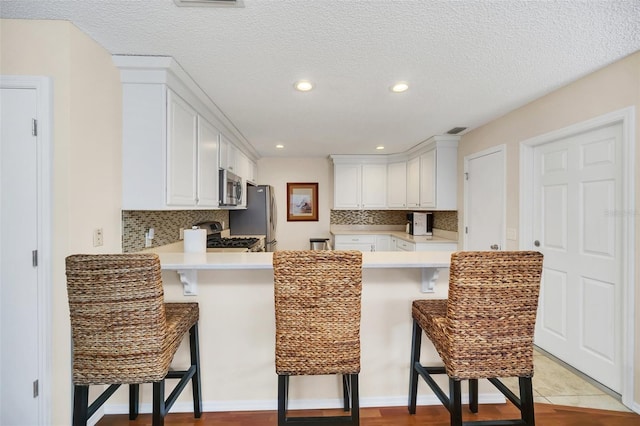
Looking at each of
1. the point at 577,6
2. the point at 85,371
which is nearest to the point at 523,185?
the point at 577,6

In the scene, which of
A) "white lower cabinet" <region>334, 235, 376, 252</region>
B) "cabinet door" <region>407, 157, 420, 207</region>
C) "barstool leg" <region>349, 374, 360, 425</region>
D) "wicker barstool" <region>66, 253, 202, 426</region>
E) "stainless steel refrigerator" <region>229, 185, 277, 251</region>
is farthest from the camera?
"white lower cabinet" <region>334, 235, 376, 252</region>

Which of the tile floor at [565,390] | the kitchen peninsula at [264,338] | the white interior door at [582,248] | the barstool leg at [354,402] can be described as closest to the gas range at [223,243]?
the kitchen peninsula at [264,338]

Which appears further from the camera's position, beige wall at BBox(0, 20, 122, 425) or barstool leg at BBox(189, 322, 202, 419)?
barstool leg at BBox(189, 322, 202, 419)

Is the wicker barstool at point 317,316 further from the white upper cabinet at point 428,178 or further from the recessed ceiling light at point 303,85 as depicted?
the white upper cabinet at point 428,178

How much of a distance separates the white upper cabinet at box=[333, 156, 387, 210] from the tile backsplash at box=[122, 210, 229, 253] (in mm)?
2497

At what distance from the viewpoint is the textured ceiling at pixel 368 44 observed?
57.6 inches

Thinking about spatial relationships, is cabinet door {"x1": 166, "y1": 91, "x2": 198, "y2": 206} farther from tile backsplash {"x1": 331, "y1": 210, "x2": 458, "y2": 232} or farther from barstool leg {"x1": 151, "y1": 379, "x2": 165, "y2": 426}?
tile backsplash {"x1": 331, "y1": 210, "x2": 458, "y2": 232}

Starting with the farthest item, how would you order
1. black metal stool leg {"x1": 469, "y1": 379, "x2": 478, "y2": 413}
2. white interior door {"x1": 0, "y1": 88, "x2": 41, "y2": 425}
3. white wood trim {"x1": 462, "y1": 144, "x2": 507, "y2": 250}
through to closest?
white wood trim {"x1": 462, "y1": 144, "x2": 507, "y2": 250}, black metal stool leg {"x1": 469, "y1": 379, "x2": 478, "y2": 413}, white interior door {"x1": 0, "y1": 88, "x2": 41, "y2": 425}

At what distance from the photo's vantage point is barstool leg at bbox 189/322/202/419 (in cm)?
177

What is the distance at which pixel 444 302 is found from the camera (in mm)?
1812

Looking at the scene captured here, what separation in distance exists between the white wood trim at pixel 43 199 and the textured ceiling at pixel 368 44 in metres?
0.35

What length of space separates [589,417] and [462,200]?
2.53 m

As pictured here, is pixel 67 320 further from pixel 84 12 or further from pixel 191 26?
pixel 191 26

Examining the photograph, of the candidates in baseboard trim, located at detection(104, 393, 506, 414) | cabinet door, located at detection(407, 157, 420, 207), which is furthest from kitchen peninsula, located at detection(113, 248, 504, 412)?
cabinet door, located at detection(407, 157, 420, 207)
